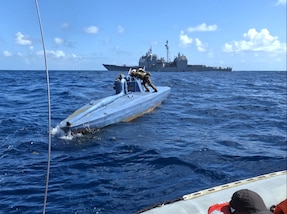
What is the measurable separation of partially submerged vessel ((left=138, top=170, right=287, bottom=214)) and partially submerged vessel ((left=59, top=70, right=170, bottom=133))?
6.37 metres

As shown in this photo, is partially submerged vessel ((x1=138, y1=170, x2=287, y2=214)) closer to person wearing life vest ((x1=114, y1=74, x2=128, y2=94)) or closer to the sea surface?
the sea surface

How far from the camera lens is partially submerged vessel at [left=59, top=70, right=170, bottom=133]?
10648 mm

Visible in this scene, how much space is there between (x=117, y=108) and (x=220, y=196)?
8249mm

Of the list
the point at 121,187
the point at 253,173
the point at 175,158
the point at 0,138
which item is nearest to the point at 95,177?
the point at 121,187

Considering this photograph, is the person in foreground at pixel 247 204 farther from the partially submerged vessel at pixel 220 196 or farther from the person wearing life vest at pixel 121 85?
the person wearing life vest at pixel 121 85

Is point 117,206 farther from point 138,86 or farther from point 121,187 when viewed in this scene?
point 138,86

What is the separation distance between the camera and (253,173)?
24.5ft

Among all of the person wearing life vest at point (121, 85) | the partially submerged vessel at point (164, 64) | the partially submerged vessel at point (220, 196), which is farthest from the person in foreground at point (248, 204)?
the partially submerged vessel at point (164, 64)

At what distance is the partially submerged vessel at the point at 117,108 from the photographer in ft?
34.9

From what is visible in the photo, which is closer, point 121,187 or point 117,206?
point 117,206

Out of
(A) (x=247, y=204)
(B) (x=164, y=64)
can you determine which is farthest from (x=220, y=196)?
(B) (x=164, y=64)

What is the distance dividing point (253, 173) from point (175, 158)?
6.11 feet

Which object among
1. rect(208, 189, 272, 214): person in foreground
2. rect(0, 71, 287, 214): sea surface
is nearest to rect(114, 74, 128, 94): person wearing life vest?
rect(0, 71, 287, 214): sea surface

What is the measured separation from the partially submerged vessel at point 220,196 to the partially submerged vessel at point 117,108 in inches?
251
